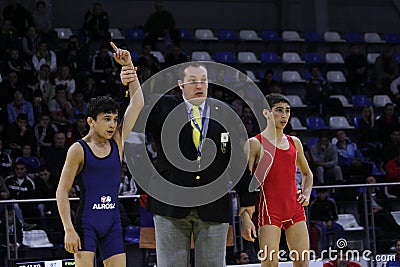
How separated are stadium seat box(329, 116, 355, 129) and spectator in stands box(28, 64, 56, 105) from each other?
514cm

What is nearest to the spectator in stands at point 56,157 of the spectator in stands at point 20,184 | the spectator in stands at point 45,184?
the spectator in stands at point 45,184

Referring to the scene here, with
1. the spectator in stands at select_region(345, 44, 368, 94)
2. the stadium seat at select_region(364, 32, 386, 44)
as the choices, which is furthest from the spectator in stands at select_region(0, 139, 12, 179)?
the stadium seat at select_region(364, 32, 386, 44)

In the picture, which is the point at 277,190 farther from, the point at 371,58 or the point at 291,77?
the point at 371,58

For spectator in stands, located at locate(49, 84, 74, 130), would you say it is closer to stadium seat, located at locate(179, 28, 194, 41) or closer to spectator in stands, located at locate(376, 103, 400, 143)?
stadium seat, located at locate(179, 28, 194, 41)

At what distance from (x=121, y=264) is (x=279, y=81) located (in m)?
10.6

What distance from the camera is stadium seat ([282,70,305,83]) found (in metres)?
16.0

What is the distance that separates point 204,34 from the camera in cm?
1695

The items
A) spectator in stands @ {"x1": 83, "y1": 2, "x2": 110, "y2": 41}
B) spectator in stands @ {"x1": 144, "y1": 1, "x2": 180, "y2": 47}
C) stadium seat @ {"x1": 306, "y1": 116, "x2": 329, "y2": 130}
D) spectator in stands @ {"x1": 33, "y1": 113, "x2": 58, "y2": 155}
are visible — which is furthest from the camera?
spectator in stands @ {"x1": 144, "y1": 1, "x2": 180, "y2": 47}

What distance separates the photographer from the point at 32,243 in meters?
9.50

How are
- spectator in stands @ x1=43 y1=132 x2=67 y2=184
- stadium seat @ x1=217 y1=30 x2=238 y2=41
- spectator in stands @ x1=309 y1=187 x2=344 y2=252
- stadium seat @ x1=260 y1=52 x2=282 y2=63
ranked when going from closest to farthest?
spectator in stands @ x1=309 y1=187 x2=344 y2=252 < spectator in stands @ x1=43 y1=132 x2=67 y2=184 < stadium seat @ x1=260 y1=52 x2=282 y2=63 < stadium seat @ x1=217 y1=30 x2=238 y2=41

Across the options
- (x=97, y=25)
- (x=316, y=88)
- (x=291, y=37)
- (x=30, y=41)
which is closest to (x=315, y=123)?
(x=316, y=88)

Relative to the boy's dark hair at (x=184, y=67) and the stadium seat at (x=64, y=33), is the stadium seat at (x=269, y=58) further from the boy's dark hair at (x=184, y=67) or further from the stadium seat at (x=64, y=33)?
the boy's dark hair at (x=184, y=67)

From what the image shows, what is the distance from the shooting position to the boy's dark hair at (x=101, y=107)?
5738mm

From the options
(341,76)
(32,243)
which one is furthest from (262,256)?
(341,76)
